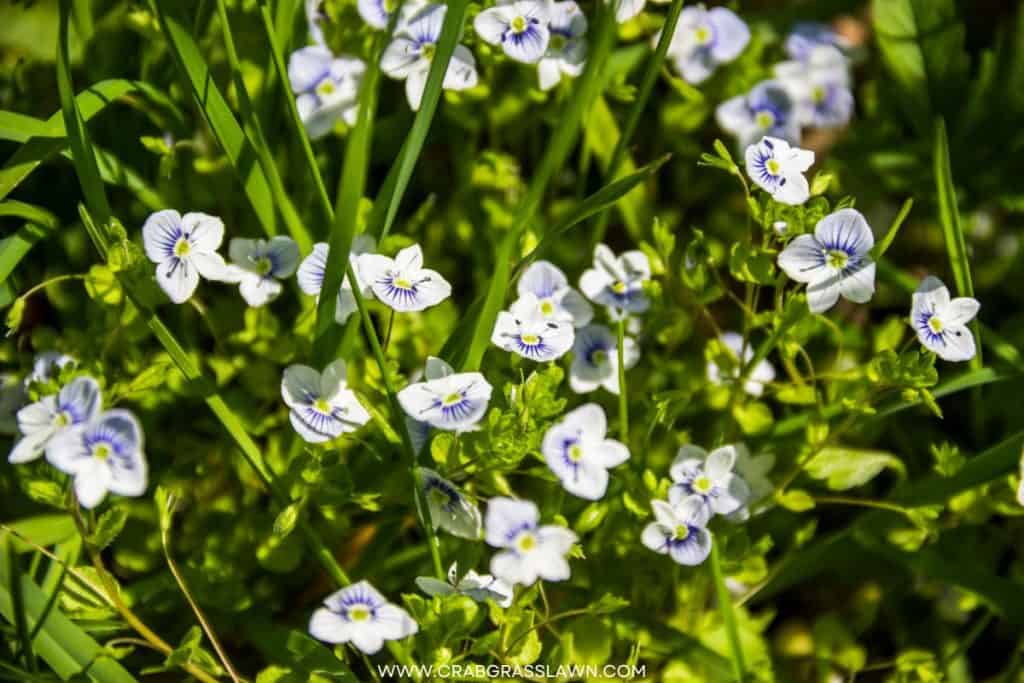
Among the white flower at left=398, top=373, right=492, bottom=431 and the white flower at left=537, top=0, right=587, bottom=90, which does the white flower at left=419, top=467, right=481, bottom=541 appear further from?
the white flower at left=537, top=0, right=587, bottom=90

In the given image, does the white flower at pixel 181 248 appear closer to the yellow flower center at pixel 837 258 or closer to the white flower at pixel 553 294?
the white flower at pixel 553 294

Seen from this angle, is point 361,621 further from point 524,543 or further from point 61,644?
point 61,644

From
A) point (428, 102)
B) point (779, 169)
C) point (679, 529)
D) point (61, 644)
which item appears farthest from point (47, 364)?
point (779, 169)

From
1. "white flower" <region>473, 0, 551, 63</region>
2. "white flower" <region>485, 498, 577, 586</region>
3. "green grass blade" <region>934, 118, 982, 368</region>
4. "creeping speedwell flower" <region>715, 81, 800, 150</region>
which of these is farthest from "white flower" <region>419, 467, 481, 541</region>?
"creeping speedwell flower" <region>715, 81, 800, 150</region>

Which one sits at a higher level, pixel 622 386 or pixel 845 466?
pixel 622 386

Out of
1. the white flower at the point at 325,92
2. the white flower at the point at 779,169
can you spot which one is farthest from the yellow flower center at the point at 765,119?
the white flower at the point at 325,92

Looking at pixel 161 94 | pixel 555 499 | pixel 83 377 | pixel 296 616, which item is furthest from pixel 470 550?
pixel 161 94
